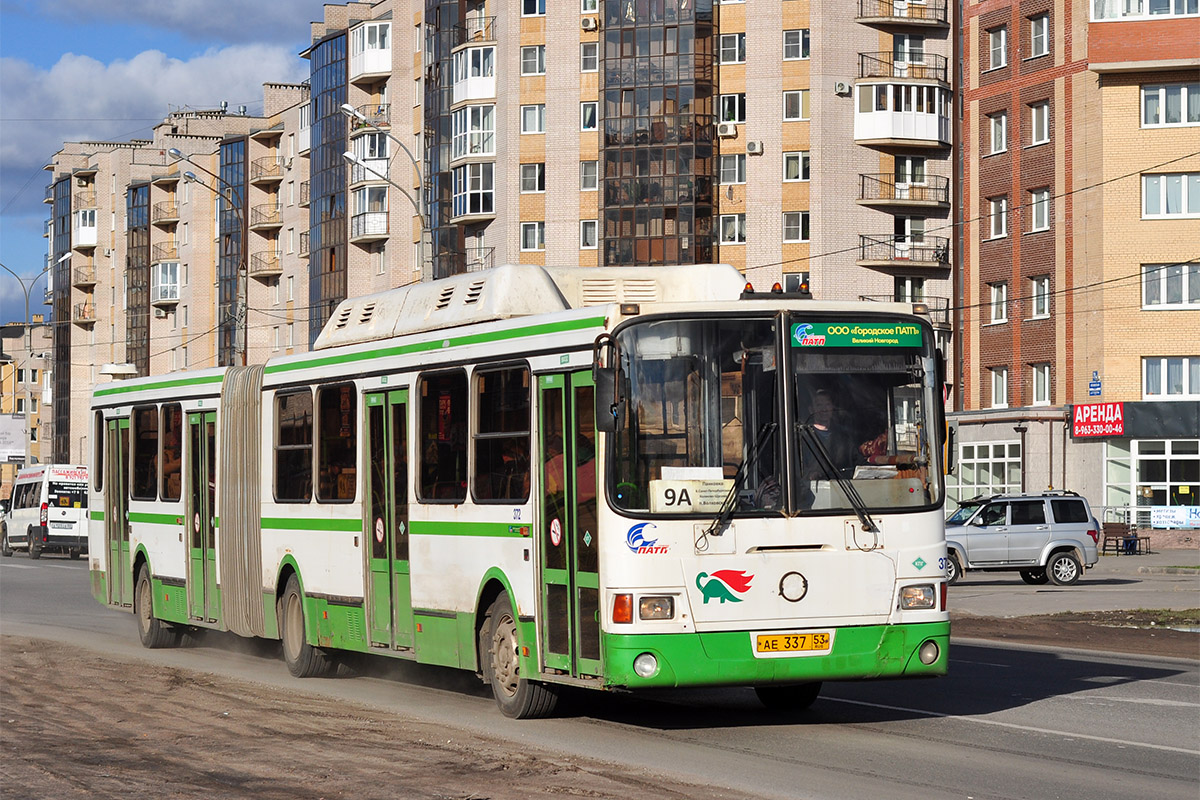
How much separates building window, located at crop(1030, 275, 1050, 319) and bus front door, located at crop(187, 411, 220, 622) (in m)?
43.8

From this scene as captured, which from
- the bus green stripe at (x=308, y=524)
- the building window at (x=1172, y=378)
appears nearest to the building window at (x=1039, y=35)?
the building window at (x=1172, y=378)

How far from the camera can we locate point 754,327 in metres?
11.7

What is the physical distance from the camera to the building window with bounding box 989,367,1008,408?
201 ft

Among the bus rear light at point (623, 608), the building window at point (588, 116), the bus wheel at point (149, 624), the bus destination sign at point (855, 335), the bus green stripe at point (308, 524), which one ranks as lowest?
the bus wheel at point (149, 624)

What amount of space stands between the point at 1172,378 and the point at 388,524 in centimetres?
4545

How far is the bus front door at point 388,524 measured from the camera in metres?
14.6

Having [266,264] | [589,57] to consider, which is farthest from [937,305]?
[266,264]

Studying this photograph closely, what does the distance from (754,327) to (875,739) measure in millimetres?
2769

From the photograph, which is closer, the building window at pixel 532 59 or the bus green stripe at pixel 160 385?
the bus green stripe at pixel 160 385

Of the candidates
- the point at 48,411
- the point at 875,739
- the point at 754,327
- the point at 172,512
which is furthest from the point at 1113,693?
the point at 48,411

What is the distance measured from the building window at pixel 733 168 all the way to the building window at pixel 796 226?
226cm

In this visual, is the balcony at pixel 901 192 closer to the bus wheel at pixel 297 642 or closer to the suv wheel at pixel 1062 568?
the suv wheel at pixel 1062 568

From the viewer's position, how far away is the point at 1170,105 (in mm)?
57094

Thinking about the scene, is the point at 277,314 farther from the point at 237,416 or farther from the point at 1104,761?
the point at 1104,761
